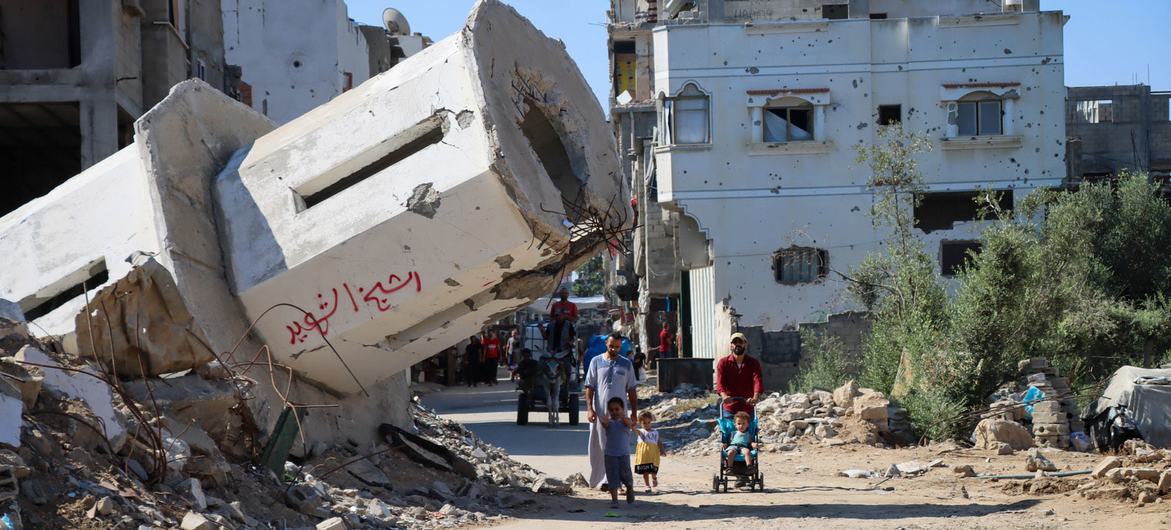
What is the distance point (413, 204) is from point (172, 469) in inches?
107

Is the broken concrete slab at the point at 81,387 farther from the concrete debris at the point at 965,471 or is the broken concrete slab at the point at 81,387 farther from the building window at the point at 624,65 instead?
the building window at the point at 624,65

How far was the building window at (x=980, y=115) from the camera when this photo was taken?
98.8 feet

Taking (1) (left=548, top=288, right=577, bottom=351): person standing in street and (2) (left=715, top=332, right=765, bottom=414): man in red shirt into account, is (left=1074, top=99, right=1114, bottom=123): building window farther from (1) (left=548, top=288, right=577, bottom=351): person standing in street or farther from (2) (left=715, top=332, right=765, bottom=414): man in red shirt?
(2) (left=715, top=332, right=765, bottom=414): man in red shirt

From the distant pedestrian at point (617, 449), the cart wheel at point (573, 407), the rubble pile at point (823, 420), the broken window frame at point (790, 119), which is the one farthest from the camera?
the broken window frame at point (790, 119)

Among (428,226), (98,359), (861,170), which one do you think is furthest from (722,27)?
(98,359)

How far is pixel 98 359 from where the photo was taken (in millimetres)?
8109

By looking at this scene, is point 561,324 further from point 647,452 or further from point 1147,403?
point 1147,403

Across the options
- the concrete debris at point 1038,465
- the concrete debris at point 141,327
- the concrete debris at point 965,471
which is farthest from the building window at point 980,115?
the concrete debris at point 141,327

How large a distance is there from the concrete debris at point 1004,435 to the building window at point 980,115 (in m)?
16.8

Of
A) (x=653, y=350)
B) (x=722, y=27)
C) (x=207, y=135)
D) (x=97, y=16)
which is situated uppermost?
(x=722, y=27)

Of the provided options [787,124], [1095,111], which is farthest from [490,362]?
[1095,111]

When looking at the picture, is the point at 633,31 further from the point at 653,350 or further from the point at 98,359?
the point at 98,359

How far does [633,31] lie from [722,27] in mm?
22753

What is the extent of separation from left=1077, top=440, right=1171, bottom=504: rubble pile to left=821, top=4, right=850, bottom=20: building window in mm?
23425
